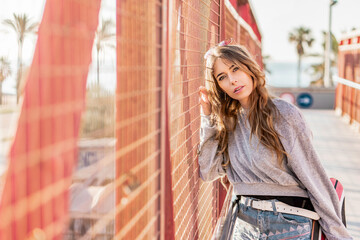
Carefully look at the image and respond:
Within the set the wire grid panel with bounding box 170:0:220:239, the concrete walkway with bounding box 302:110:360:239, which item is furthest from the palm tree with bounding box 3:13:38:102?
the concrete walkway with bounding box 302:110:360:239

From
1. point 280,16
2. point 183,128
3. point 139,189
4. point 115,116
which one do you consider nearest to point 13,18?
point 115,116

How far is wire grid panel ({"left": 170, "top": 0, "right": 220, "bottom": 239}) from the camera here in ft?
7.04

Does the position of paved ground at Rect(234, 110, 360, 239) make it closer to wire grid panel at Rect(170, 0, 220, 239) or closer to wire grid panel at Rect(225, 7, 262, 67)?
wire grid panel at Rect(170, 0, 220, 239)

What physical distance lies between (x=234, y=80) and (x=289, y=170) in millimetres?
467

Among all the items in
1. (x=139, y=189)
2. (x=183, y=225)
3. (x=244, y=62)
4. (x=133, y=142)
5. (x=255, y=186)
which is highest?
(x=244, y=62)

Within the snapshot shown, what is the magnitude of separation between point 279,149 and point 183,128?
16.8 inches

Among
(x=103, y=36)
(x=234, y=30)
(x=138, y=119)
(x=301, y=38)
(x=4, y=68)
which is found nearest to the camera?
(x=4, y=68)

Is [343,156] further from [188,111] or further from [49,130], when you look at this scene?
[49,130]

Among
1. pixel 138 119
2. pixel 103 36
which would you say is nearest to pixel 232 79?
pixel 138 119

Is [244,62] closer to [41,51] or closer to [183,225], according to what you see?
[183,225]

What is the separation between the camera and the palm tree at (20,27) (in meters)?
0.93

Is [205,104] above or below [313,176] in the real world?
above

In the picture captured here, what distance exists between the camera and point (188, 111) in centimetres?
254

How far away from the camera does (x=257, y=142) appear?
2379 millimetres
